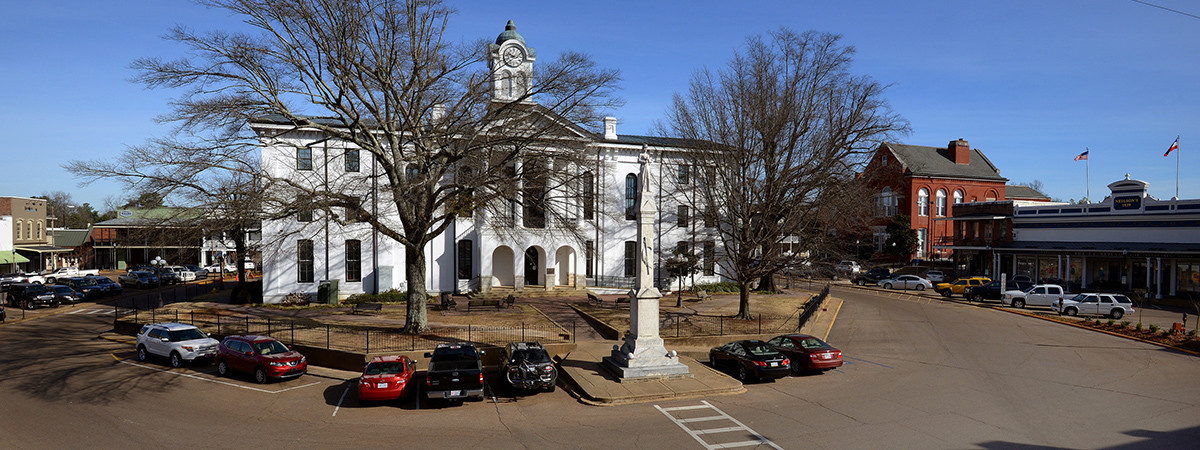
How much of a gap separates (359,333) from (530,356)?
33.9 feet

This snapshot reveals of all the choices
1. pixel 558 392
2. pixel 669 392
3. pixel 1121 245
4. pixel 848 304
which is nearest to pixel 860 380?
pixel 669 392

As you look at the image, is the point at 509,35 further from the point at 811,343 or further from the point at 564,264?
the point at 811,343

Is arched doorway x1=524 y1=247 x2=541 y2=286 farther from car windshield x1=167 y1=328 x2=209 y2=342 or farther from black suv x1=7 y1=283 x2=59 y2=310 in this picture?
black suv x1=7 y1=283 x2=59 y2=310

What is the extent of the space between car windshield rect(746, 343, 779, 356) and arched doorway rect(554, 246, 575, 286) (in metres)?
23.4

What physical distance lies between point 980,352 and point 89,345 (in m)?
34.1

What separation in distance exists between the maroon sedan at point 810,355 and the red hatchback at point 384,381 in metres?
11.3

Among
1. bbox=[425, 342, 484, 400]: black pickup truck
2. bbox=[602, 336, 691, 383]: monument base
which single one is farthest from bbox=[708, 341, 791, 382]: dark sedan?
bbox=[425, 342, 484, 400]: black pickup truck

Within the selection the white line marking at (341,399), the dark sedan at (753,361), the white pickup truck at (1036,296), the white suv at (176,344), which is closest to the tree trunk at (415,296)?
the white line marking at (341,399)

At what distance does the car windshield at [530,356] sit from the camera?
699 inches

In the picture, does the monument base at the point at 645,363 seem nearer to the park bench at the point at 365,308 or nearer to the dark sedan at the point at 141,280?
the park bench at the point at 365,308

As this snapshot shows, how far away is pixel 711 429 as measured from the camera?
14078 millimetres

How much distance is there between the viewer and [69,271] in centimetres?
5775

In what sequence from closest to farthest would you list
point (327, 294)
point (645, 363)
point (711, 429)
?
point (711, 429) → point (645, 363) → point (327, 294)

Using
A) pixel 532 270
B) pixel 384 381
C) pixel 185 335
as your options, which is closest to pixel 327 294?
pixel 532 270
